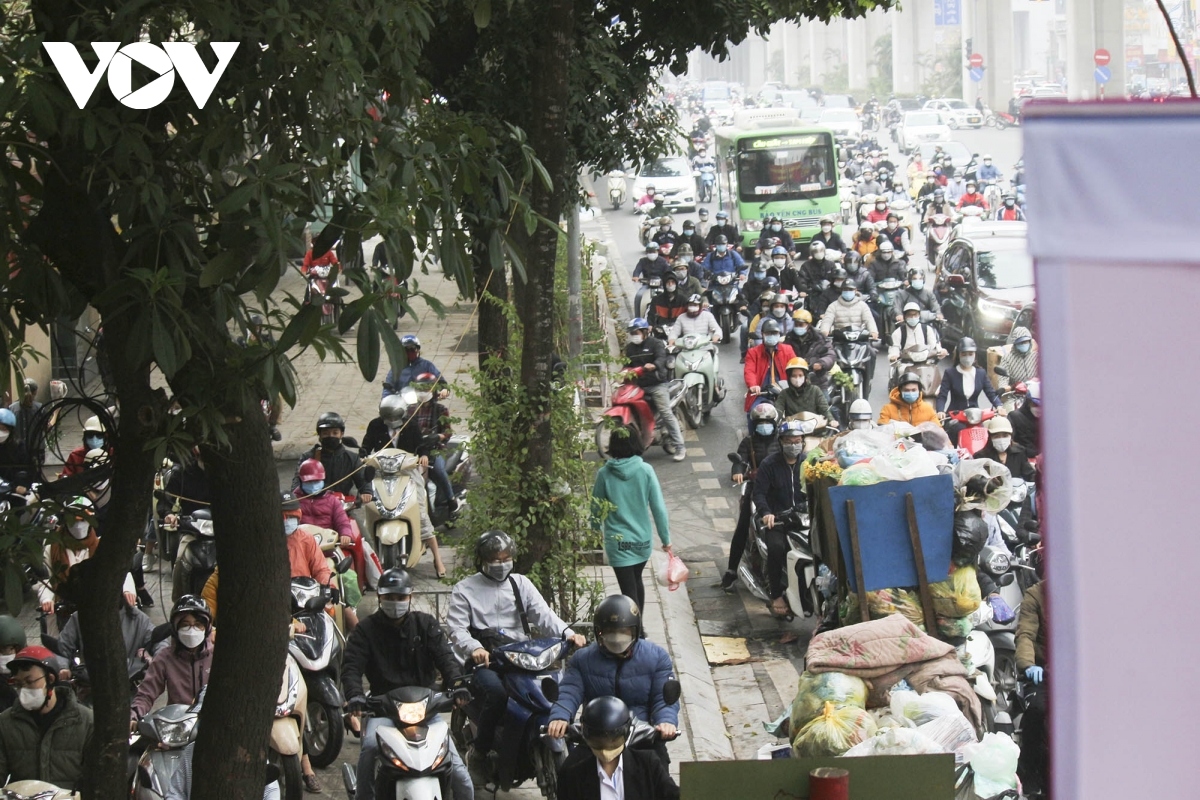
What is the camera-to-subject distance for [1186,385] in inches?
76.7

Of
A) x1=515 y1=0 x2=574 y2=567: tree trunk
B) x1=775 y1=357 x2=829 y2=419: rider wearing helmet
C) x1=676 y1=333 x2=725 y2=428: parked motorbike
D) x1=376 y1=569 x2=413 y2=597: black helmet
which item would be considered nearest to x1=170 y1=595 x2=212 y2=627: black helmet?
x1=376 y1=569 x2=413 y2=597: black helmet

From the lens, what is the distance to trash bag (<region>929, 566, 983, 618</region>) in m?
8.55

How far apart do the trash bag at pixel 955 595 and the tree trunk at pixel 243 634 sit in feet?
14.5

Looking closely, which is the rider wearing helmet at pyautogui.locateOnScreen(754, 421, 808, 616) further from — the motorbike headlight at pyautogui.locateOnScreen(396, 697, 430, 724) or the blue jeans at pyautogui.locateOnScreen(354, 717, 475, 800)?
the motorbike headlight at pyautogui.locateOnScreen(396, 697, 430, 724)

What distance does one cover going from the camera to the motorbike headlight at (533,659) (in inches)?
294

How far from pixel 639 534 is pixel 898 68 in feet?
285

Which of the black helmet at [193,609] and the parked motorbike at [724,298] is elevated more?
the black helmet at [193,609]

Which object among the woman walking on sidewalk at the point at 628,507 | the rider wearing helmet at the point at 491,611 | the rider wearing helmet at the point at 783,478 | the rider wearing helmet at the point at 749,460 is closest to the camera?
the rider wearing helmet at the point at 491,611

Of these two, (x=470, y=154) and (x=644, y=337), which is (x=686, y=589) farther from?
(x=470, y=154)

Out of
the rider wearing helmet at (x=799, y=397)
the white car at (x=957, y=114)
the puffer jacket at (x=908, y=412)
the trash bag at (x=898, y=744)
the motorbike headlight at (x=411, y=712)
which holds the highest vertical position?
the white car at (x=957, y=114)

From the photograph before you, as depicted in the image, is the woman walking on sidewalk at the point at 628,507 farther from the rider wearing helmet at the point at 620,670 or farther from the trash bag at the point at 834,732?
the trash bag at the point at 834,732

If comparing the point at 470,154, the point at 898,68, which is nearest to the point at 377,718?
the point at 470,154

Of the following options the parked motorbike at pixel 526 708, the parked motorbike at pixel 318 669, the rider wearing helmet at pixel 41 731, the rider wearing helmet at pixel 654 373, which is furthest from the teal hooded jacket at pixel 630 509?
the rider wearing helmet at pixel 654 373

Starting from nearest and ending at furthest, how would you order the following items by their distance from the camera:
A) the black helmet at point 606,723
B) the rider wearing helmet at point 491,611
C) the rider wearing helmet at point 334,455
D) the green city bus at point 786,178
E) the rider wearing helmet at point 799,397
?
the black helmet at point 606,723 → the rider wearing helmet at point 491,611 → the rider wearing helmet at point 334,455 → the rider wearing helmet at point 799,397 → the green city bus at point 786,178
